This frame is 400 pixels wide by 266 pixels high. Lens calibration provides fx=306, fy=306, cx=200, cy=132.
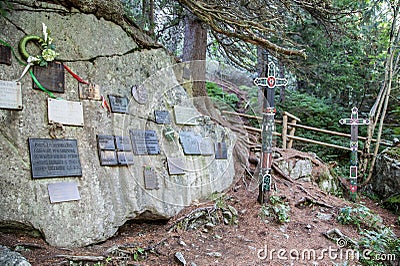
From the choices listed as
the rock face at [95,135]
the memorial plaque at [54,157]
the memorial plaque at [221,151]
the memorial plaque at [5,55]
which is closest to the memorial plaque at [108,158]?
the rock face at [95,135]

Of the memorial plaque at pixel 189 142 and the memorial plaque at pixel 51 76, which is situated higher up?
the memorial plaque at pixel 51 76

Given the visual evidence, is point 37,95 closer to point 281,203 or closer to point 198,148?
point 198,148

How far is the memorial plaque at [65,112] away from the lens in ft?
11.9

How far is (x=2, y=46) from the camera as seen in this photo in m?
3.37

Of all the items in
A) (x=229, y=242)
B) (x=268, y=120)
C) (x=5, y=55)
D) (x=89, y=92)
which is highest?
(x=5, y=55)

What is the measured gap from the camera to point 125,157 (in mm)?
4152

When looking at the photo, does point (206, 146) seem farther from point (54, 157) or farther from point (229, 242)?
point (54, 157)

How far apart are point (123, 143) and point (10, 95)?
146 cm

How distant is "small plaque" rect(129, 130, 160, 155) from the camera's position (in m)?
4.39

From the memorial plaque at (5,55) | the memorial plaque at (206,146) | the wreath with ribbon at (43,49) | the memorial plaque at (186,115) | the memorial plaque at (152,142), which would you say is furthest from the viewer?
the memorial plaque at (206,146)

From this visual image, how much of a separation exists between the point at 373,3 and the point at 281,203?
721 centimetres

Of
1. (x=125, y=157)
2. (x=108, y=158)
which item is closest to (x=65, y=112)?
(x=108, y=158)

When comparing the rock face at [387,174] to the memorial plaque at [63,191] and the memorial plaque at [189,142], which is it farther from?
the memorial plaque at [63,191]

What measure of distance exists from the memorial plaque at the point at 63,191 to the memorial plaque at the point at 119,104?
4.08 feet
